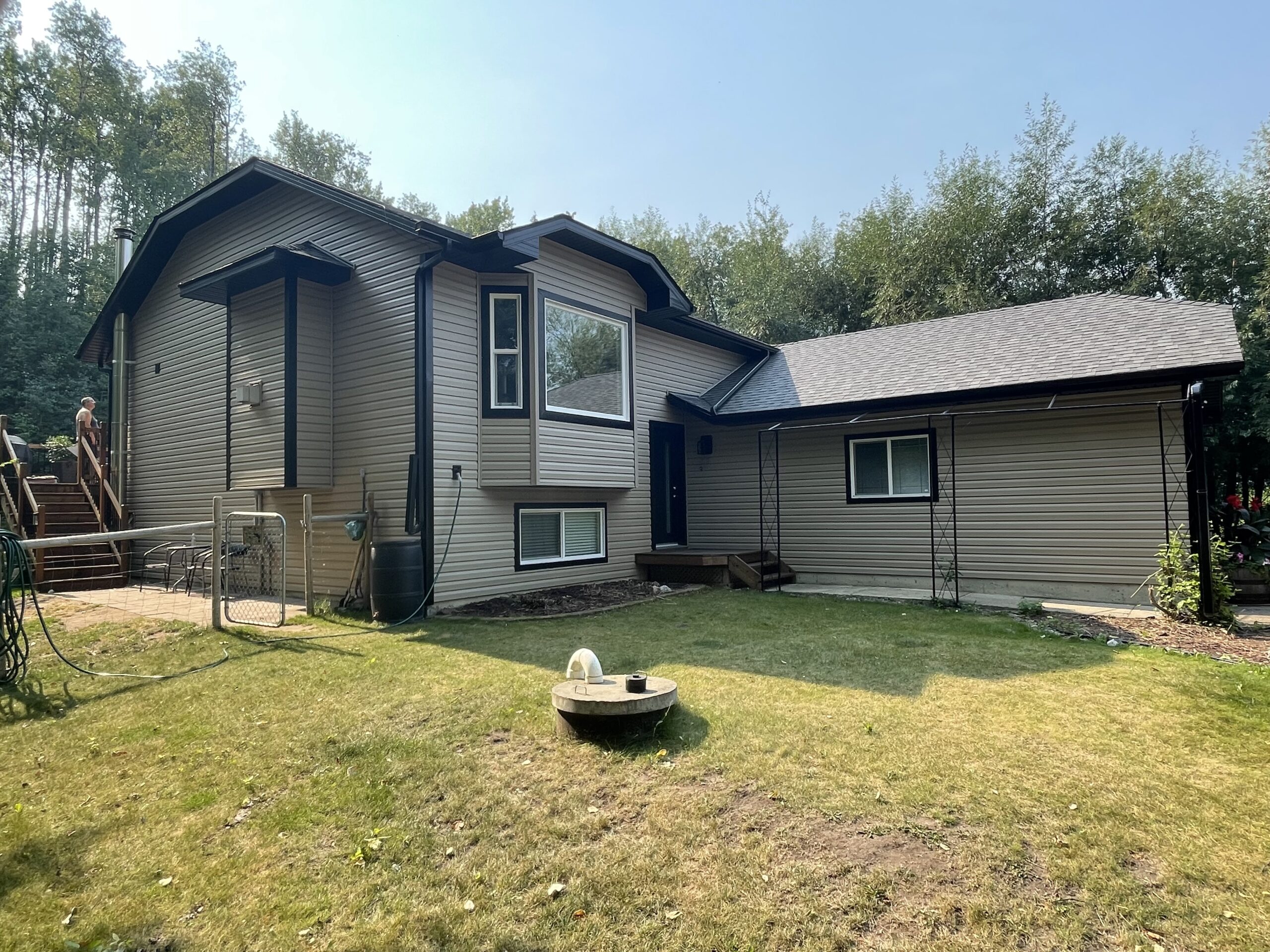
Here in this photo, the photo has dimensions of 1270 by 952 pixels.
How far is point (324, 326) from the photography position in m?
9.52

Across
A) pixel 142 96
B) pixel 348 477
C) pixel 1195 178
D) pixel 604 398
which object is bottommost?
pixel 348 477

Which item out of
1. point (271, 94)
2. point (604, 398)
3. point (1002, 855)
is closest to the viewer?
point (1002, 855)

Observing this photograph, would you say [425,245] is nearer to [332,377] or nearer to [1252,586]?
[332,377]

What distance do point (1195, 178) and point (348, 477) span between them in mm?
24479

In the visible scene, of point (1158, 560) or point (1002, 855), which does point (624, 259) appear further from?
point (1002, 855)

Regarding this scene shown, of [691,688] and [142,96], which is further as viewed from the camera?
[142,96]

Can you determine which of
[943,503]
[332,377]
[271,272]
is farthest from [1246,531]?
[271,272]

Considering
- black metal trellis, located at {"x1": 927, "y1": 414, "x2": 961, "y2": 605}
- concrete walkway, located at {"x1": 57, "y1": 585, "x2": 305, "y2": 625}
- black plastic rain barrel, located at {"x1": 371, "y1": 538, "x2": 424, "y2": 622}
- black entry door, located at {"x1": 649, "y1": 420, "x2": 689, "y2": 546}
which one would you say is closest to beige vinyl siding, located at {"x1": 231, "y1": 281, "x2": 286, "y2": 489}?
concrete walkway, located at {"x1": 57, "y1": 585, "x2": 305, "y2": 625}

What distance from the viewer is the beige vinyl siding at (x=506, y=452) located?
29.8ft

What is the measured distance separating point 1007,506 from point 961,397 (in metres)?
1.77

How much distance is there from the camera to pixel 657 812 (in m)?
3.25

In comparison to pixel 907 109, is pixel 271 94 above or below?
above

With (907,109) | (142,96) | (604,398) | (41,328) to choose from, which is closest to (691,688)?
(604,398)

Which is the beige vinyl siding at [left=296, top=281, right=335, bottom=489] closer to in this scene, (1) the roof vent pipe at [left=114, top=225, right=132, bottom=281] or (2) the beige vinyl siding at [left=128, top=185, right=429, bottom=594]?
(2) the beige vinyl siding at [left=128, top=185, right=429, bottom=594]
